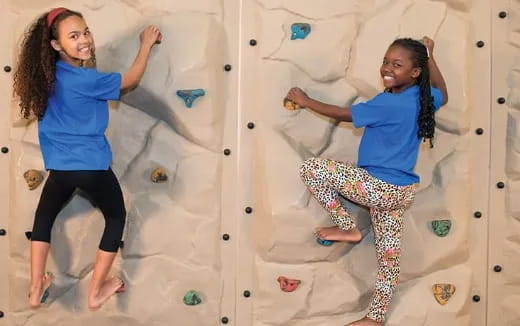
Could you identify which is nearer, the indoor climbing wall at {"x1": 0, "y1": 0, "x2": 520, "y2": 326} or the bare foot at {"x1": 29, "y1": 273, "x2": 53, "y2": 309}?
the bare foot at {"x1": 29, "y1": 273, "x2": 53, "y2": 309}

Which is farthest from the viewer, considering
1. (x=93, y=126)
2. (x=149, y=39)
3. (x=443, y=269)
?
(x=443, y=269)

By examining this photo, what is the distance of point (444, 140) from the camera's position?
188cm

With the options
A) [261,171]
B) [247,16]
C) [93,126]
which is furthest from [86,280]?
[247,16]

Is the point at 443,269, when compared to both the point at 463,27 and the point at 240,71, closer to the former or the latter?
the point at 463,27

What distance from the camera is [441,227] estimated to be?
187 centimetres

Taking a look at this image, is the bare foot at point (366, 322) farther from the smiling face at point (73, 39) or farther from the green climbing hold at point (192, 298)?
the smiling face at point (73, 39)

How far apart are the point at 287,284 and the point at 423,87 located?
2.46ft

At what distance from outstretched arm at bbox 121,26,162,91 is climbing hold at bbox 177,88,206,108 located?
0.45 feet

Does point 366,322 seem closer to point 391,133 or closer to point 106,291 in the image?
point 391,133

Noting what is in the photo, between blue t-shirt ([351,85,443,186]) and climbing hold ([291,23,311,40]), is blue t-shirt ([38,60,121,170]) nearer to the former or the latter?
climbing hold ([291,23,311,40])

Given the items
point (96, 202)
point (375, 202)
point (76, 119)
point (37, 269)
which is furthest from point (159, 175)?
point (375, 202)

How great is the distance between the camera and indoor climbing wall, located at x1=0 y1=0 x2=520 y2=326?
1.84 meters

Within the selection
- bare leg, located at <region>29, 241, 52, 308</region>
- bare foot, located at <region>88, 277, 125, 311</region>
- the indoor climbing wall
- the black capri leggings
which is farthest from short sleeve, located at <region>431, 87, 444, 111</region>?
bare leg, located at <region>29, 241, 52, 308</region>

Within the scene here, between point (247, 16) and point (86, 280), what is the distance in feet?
3.28
